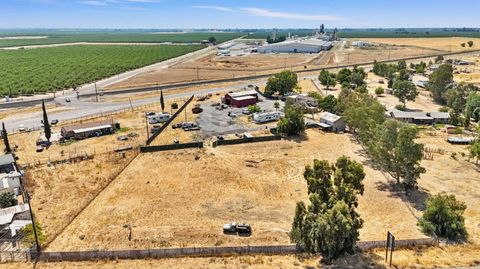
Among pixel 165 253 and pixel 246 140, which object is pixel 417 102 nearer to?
pixel 246 140

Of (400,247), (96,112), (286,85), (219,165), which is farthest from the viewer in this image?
(286,85)

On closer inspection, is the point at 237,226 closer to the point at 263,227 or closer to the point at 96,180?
the point at 263,227

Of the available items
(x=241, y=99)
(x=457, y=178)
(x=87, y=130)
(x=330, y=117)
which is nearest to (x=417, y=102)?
(x=330, y=117)

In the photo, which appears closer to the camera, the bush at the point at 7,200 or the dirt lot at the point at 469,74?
the bush at the point at 7,200

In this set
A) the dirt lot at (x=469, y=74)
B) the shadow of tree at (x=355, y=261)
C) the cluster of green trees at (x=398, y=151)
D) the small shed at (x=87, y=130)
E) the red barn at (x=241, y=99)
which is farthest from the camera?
the dirt lot at (x=469, y=74)

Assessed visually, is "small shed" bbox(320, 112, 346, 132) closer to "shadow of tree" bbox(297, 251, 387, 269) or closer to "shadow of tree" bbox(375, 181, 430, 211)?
"shadow of tree" bbox(375, 181, 430, 211)

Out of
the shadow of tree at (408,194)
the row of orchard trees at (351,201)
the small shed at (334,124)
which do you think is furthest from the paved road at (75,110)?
the shadow of tree at (408,194)

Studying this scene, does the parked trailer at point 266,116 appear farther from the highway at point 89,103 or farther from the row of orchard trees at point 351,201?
the highway at point 89,103

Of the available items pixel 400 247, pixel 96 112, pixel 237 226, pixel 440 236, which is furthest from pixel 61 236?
pixel 96 112
